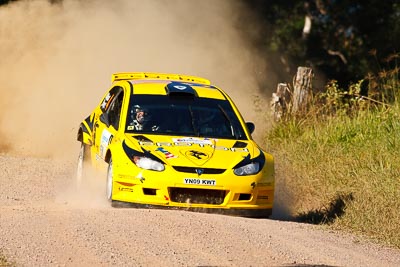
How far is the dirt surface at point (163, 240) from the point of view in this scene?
10500mm

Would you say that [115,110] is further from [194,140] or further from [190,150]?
[190,150]

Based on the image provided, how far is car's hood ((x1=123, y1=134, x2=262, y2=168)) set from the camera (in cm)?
1345

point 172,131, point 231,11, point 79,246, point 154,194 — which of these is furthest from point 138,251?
point 231,11

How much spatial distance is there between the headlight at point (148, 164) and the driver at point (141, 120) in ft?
2.88

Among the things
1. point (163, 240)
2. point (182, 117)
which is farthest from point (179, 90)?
point (163, 240)

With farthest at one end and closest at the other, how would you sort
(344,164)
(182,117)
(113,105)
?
(344,164)
(113,105)
(182,117)

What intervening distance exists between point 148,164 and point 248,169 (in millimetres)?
1084

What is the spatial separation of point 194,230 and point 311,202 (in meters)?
4.40

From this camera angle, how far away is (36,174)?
1748cm

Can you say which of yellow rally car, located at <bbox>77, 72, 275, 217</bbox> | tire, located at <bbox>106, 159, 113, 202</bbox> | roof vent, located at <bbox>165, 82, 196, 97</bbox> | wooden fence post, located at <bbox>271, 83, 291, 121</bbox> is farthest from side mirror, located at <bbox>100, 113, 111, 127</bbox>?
wooden fence post, located at <bbox>271, 83, 291, 121</bbox>

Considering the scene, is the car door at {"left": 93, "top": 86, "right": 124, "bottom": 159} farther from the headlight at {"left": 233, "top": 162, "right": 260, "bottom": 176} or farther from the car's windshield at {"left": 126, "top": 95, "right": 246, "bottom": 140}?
the headlight at {"left": 233, "top": 162, "right": 260, "bottom": 176}

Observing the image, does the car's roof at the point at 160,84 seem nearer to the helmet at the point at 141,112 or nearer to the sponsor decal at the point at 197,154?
the helmet at the point at 141,112

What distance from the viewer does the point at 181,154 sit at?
44.4ft

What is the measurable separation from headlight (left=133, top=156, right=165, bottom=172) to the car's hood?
0.23 ft
